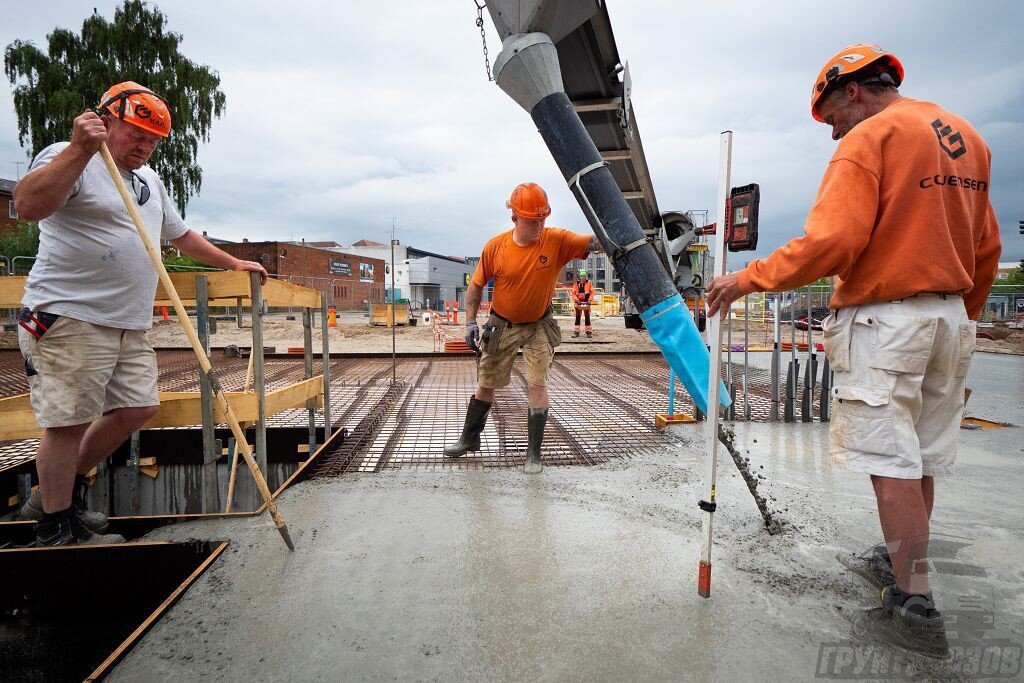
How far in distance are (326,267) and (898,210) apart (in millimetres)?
44634

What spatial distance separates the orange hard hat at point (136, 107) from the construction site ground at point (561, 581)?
1658 millimetres

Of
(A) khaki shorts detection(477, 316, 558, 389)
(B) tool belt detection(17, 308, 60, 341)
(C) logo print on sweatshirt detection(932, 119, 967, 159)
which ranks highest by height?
(C) logo print on sweatshirt detection(932, 119, 967, 159)

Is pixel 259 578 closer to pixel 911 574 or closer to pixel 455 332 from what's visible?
pixel 911 574

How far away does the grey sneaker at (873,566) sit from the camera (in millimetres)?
1884

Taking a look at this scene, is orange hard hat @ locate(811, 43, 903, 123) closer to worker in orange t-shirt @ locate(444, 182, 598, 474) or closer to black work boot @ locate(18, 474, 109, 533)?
worker in orange t-shirt @ locate(444, 182, 598, 474)

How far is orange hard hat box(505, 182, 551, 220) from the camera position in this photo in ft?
10.8

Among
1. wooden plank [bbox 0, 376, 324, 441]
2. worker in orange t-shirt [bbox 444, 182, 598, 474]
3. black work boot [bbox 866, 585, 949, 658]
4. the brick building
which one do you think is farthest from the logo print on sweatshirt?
the brick building

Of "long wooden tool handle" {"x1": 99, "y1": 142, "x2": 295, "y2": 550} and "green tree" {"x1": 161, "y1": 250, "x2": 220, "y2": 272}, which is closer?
"long wooden tool handle" {"x1": 99, "y1": 142, "x2": 295, "y2": 550}

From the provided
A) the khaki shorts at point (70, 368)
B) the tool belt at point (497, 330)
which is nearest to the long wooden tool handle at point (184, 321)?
the khaki shorts at point (70, 368)

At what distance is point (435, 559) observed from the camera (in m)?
2.07

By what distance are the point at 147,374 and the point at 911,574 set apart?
292 cm

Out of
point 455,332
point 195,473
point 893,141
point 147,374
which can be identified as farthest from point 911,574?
point 455,332

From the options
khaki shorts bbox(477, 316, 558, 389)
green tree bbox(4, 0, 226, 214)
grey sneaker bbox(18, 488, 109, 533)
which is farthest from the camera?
green tree bbox(4, 0, 226, 214)

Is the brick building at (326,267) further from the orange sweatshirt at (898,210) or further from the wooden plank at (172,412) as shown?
the orange sweatshirt at (898,210)
